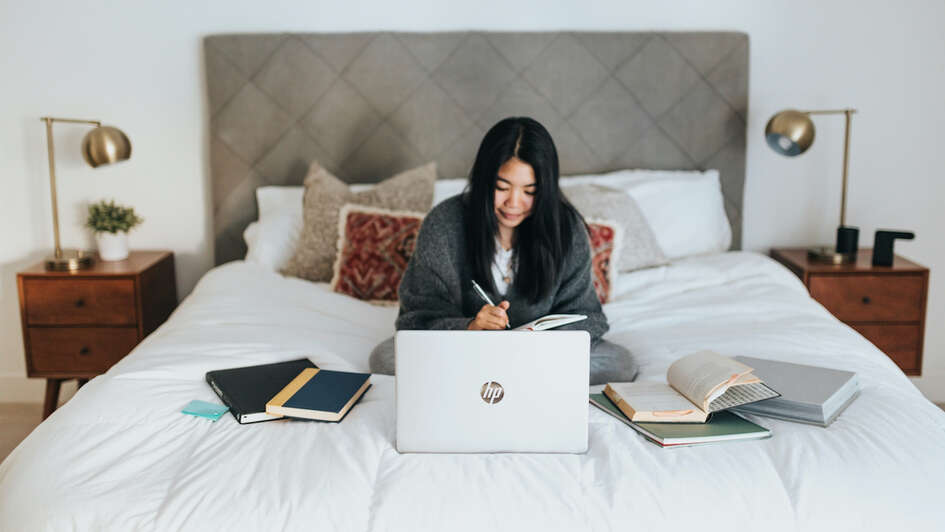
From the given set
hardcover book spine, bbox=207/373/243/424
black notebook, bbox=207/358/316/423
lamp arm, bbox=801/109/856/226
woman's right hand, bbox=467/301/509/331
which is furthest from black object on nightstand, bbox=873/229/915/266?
hardcover book spine, bbox=207/373/243/424

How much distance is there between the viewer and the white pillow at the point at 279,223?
9.23 ft

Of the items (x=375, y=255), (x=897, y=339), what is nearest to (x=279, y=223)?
(x=375, y=255)

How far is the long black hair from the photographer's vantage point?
180cm

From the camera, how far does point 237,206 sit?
307cm

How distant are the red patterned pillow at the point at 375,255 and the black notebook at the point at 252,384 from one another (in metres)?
0.73

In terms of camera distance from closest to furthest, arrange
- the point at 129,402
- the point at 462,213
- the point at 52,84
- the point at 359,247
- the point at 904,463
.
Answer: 1. the point at 904,463
2. the point at 129,402
3. the point at 462,213
4. the point at 359,247
5. the point at 52,84

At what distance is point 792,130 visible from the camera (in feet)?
9.10

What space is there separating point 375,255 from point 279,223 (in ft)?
1.62

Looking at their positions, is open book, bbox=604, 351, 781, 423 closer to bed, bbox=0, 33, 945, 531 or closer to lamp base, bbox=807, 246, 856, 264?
bed, bbox=0, 33, 945, 531

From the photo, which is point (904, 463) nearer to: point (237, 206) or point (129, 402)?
point (129, 402)

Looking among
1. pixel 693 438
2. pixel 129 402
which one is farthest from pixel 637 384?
pixel 129 402

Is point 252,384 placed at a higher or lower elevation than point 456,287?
lower

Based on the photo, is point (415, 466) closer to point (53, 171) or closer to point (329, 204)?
point (329, 204)

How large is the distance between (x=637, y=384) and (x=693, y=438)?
0.24 m
